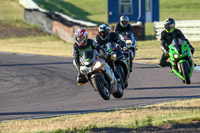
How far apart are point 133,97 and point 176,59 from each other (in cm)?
223

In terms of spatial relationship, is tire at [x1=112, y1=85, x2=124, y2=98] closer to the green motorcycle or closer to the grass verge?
the grass verge

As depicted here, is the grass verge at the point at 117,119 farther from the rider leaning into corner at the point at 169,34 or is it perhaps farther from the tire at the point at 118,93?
the rider leaning into corner at the point at 169,34

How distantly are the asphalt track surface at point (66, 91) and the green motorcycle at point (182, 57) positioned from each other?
30 centimetres

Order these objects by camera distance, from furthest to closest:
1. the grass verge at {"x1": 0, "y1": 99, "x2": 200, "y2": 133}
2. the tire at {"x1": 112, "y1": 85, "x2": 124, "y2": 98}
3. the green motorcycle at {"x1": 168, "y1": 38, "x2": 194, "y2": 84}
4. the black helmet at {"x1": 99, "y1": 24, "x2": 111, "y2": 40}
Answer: the green motorcycle at {"x1": 168, "y1": 38, "x2": 194, "y2": 84} → the black helmet at {"x1": 99, "y1": 24, "x2": 111, "y2": 40} → the tire at {"x1": 112, "y1": 85, "x2": 124, "y2": 98} → the grass verge at {"x1": 0, "y1": 99, "x2": 200, "y2": 133}

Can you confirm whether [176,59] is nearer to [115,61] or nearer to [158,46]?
[115,61]

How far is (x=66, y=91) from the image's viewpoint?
12594 millimetres

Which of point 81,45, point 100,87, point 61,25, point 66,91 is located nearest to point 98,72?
point 100,87

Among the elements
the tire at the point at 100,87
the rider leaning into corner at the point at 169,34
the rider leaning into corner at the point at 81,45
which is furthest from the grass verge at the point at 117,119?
the rider leaning into corner at the point at 169,34

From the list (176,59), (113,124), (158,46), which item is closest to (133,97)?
(176,59)

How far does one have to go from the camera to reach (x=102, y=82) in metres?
10.5

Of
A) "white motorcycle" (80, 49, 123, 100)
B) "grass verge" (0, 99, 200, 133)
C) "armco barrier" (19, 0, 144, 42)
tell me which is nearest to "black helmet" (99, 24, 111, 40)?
"white motorcycle" (80, 49, 123, 100)

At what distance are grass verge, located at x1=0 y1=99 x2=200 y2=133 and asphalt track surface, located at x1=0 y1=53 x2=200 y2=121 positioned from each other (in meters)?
0.62

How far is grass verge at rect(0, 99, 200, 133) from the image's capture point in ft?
26.1

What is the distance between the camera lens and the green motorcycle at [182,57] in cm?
1262
